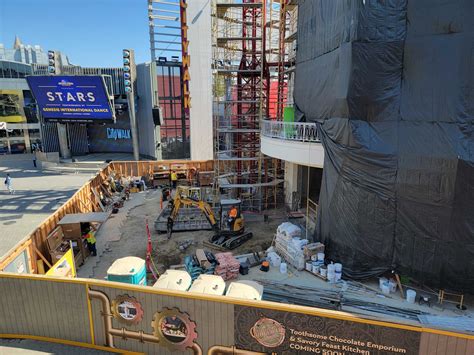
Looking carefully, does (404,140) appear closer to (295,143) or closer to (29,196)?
(295,143)

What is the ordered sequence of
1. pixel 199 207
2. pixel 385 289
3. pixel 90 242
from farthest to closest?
1. pixel 199 207
2. pixel 90 242
3. pixel 385 289

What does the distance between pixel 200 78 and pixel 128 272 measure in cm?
2455

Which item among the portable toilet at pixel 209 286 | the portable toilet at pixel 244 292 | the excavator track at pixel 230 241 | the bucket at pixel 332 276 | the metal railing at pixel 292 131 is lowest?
the excavator track at pixel 230 241

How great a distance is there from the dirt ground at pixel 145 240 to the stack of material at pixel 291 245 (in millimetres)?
1618

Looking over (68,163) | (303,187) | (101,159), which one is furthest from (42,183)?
(303,187)

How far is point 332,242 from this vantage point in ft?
42.3

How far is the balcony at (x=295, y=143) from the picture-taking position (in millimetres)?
14656

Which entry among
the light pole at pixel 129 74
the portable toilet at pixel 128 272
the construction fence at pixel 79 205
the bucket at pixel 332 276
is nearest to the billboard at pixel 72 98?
the light pole at pixel 129 74

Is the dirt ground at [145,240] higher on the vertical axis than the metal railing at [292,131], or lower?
lower

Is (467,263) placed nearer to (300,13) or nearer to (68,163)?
(300,13)

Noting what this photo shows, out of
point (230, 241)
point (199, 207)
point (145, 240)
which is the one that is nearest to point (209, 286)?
point (230, 241)

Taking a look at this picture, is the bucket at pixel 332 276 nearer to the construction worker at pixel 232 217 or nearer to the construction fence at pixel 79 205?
the construction worker at pixel 232 217

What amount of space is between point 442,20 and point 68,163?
107 ft

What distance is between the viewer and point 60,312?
8.01 m
